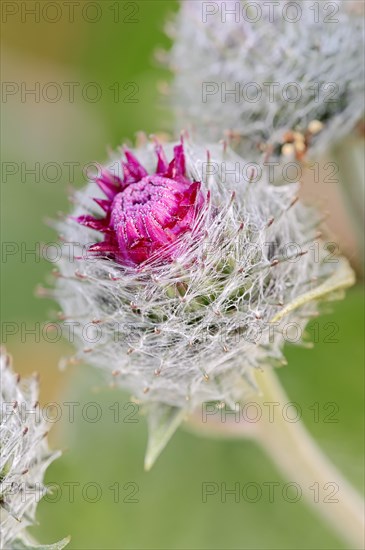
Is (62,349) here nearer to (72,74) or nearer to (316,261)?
(72,74)

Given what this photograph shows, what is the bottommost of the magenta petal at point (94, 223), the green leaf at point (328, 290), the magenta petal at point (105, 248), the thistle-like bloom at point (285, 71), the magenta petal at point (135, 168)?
the green leaf at point (328, 290)

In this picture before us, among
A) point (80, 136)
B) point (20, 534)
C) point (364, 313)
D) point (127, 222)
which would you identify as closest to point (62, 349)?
point (80, 136)

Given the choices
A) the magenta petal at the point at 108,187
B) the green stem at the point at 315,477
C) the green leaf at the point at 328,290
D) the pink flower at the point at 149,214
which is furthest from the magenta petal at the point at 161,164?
the green stem at the point at 315,477

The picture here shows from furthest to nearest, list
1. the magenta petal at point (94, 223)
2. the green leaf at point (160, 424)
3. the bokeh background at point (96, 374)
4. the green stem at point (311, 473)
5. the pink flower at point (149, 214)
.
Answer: the bokeh background at point (96, 374)
the green stem at point (311, 473)
the green leaf at point (160, 424)
the magenta petal at point (94, 223)
the pink flower at point (149, 214)

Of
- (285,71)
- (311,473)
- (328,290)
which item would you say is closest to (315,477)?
(311,473)

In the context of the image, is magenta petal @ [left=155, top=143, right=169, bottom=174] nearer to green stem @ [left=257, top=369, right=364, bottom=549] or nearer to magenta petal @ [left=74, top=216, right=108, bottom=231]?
magenta petal @ [left=74, top=216, right=108, bottom=231]

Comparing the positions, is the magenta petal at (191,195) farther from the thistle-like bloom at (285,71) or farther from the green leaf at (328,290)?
the thistle-like bloom at (285,71)

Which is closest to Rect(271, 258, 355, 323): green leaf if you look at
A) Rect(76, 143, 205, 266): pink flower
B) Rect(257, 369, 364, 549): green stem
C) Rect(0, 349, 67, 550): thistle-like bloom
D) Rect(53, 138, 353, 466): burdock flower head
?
Rect(53, 138, 353, 466): burdock flower head
